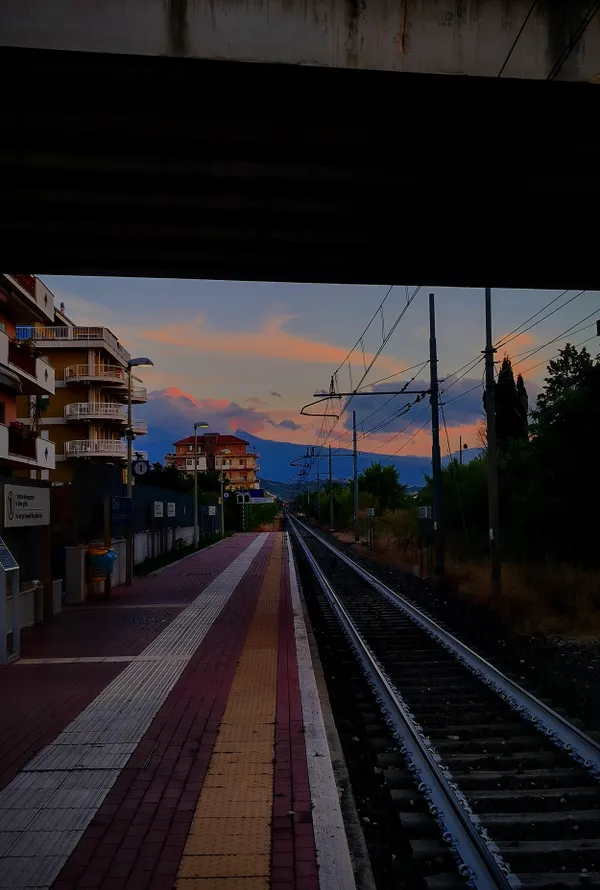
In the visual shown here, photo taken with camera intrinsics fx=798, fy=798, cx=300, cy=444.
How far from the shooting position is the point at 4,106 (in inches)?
293

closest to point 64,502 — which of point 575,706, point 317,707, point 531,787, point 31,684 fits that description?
point 31,684

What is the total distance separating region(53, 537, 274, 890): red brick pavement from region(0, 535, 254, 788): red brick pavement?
3.13 ft

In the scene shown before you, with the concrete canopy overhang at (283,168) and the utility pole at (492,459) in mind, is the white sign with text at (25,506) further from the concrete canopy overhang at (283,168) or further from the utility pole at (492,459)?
the utility pole at (492,459)

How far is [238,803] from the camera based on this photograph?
5441 mm

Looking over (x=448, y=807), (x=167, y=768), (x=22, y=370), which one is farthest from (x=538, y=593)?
(x=22, y=370)

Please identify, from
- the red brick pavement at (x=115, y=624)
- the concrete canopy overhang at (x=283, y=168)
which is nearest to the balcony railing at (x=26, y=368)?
the red brick pavement at (x=115, y=624)

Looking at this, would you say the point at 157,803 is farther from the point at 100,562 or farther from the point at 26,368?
the point at 26,368

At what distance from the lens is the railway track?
15.8 feet

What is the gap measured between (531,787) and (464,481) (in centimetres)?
2268

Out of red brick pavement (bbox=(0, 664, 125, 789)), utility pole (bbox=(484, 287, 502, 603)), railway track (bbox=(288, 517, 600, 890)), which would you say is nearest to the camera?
railway track (bbox=(288, 517, 600, 890))

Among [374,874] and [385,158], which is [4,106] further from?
[374,874]

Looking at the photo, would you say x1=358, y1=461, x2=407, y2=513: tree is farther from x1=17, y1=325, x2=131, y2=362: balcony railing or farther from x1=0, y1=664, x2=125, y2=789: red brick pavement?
x1=0, y1=664, x2=125, y2=789: red brick pavement

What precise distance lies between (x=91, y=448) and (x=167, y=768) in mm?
56817

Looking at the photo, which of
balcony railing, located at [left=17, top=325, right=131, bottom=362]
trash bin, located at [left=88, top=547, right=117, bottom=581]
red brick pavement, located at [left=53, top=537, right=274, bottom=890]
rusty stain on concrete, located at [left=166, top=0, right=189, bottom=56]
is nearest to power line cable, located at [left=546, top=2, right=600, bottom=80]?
rusty stain on concrete, located at [left=166, top=0, right=189, bottom=56]
